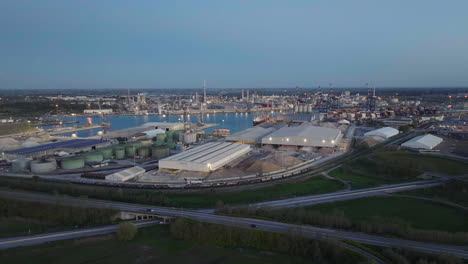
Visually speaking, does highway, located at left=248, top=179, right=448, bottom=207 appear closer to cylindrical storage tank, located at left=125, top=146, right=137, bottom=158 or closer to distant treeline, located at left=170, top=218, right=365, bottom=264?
distant treeline, located at left=170, top=218, right=365, bottom=264

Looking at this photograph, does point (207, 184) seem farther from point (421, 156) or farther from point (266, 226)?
point (421, 156)

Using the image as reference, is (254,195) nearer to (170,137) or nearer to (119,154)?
(119,154)

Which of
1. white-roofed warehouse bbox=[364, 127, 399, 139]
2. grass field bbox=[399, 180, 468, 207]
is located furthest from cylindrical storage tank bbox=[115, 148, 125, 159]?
white-roofed warehouse bbox=[364, 127, 399, 139]

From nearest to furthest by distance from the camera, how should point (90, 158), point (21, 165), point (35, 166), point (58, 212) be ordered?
point (58, 212) → point (35, 166) → point (21, 165) → point (90, 158)

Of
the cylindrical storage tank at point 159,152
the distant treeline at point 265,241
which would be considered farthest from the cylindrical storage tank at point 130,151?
the distant treeline at point 265,241

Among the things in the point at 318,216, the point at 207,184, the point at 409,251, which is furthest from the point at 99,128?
the point at 409,251

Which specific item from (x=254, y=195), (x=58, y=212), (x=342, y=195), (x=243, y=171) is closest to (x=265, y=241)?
(x=254, y=195)
